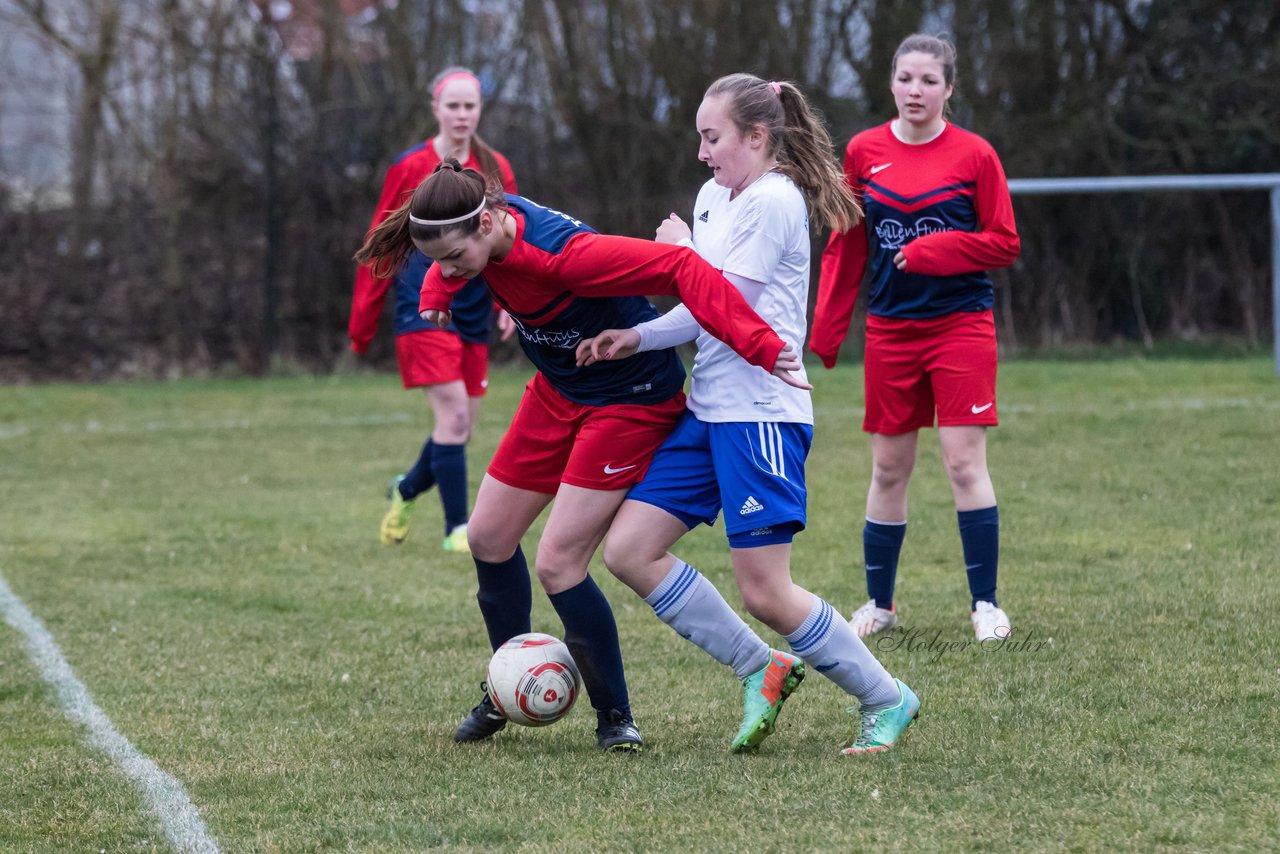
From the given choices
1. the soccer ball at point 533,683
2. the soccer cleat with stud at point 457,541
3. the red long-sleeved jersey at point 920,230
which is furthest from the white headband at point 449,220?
the soccer cleat with stud at point 457,541

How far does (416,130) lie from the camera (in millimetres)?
16656

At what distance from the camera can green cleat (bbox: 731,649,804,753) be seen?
156 inches

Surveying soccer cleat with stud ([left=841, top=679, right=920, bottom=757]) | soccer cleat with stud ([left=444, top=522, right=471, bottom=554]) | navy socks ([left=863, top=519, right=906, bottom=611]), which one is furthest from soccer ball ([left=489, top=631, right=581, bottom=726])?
soccer cleat with stud ([left=444, top=522, right=471, bottom=554])

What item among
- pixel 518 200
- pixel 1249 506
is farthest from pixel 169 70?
pixel 518 200

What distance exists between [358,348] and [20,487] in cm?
338

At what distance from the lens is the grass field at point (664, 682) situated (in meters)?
3.44

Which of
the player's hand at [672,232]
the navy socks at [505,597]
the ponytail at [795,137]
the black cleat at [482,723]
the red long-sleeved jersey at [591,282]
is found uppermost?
the ponytail at [795,137]

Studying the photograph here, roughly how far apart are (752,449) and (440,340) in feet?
12.4

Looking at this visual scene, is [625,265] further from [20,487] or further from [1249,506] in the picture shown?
[20,487]

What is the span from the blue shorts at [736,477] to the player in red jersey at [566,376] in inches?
3.6

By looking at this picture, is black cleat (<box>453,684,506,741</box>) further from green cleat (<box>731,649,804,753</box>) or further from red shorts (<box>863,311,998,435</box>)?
red shorts (<box>863,311,998,435</box>)

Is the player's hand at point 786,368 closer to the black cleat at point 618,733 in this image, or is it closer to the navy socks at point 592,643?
the navy socks at point 592,643

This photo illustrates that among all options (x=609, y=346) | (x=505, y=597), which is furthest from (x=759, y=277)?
(x=505, y=597)

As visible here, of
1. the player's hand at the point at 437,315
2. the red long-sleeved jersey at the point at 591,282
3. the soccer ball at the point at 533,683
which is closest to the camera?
the red long-sleeved jersey at the point at 591,282
